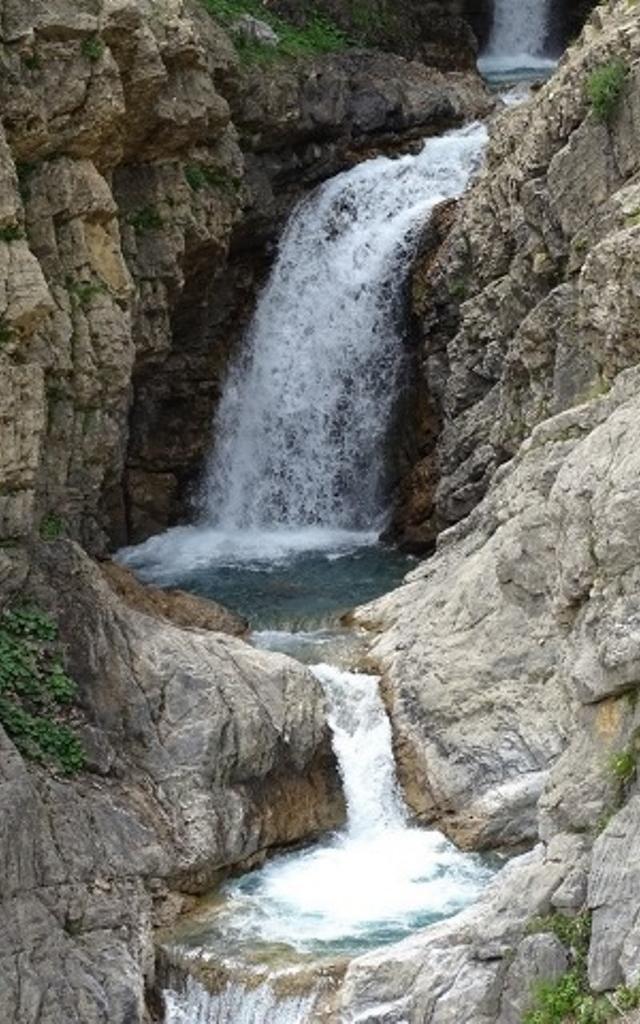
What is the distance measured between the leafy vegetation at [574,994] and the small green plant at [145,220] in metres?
15.2

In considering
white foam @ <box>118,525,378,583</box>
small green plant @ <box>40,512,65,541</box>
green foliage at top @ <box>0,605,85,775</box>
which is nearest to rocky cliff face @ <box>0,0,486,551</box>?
small green plant @ <box>40,512,65,541</box>

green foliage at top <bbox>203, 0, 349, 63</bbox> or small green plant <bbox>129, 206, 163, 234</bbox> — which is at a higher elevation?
green foliage at top <bbox>203, 0, 349, 63</bbox>

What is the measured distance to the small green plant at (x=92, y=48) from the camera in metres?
21.0

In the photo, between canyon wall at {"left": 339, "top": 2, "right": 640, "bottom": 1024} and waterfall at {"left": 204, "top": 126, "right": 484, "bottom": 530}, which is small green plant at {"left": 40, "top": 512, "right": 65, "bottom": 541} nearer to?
canyon wall at {"left": 339, "top": 2, "right": 640, "bottom": 1024}

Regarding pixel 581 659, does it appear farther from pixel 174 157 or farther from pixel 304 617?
pixel 174 157

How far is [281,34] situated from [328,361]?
754cm

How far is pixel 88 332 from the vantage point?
21297 millimetres

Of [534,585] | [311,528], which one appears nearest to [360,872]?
[534,585]

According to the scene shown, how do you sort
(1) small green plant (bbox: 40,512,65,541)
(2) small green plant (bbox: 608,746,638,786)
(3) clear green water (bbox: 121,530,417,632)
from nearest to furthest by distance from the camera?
1. (2) small green plant (bbox: 608,746,638,786)
2. (1) small green plant (bbox: 40,512,65,541)
3. (3) clear green water (bbox: 121,530,417,632)

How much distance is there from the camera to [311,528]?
29.4 metres

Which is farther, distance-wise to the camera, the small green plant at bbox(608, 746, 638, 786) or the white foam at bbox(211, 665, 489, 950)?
the white foam at bbox(211, 665, 489, 950)

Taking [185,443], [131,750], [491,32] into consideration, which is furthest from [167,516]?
[491,32]

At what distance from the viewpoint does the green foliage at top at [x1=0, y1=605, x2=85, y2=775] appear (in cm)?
1741

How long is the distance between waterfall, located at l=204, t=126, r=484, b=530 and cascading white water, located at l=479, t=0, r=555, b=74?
9.97 metres
